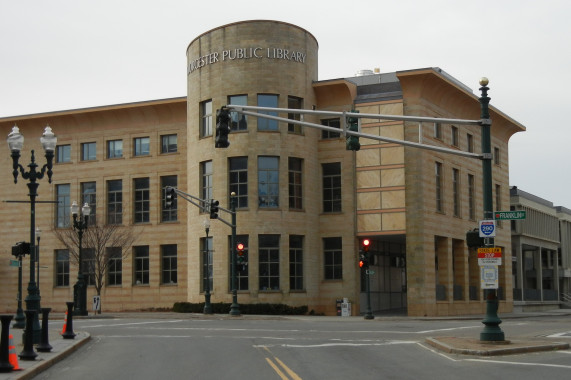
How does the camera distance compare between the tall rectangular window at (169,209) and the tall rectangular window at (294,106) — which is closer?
the tall rectangular window at (294,106)

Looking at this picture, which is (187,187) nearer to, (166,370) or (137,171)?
(137,171)

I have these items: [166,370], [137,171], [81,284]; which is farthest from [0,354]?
[137,171]

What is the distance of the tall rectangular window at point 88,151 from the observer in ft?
189

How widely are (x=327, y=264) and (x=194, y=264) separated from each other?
813 cm

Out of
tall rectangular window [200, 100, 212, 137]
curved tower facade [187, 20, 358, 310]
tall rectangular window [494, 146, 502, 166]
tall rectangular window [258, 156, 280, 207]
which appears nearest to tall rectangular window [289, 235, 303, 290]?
curved tower facade [187, 20, 358, 310]

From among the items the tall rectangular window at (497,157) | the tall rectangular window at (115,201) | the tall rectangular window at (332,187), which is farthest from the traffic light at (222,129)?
the tall rectangular window at (497,157)

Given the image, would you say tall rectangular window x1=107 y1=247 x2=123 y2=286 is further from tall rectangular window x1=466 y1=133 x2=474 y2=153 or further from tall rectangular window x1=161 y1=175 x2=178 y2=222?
tall rectangular window x1=466 y1=133 x2=474 y2=153

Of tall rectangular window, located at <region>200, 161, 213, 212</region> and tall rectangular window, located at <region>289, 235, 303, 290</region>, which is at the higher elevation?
tall rectangular window, located at <region>200, 161, 213, 212</region>

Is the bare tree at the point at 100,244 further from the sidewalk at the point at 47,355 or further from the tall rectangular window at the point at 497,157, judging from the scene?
the sidewalk at the point at 47,355

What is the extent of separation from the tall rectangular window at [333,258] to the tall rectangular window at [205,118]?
32.2 feet

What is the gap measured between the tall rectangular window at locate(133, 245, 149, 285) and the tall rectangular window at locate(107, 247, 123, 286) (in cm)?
106

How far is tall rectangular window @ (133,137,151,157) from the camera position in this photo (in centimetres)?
5625

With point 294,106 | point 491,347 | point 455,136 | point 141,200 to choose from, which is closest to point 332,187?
point 294,106

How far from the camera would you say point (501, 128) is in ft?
202
